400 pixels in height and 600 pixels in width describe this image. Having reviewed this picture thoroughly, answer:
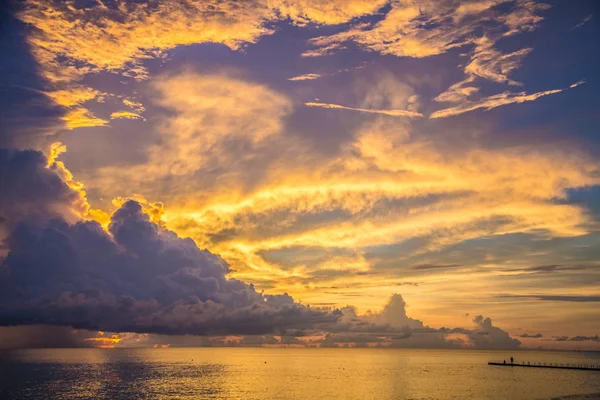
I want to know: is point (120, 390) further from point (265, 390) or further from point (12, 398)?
point (265, 390)

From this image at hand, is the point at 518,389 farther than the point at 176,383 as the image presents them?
No

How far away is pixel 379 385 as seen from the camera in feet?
568

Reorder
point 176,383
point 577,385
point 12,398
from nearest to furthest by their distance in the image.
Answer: point 12,398
point 577,385
point 176,383

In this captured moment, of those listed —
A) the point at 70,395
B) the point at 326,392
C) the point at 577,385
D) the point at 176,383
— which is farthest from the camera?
the point at 176,383

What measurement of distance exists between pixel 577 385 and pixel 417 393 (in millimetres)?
63680

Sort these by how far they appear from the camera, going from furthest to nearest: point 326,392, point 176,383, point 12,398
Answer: point 176,383
point 326,392
point 12,398

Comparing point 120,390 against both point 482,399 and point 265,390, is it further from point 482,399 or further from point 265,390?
point 482,399

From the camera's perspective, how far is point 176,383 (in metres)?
180

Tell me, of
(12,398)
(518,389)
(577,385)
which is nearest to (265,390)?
(12,398)

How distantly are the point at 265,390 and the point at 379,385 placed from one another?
150 feet

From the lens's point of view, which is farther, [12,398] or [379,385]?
[379,385]

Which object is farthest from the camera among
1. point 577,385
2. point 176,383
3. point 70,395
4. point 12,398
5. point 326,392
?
point 176,383

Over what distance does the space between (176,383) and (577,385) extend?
147 meters

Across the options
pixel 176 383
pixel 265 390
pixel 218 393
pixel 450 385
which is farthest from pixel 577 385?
pixel 176 383
